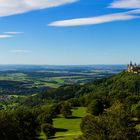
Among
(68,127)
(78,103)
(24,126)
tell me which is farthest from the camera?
(78,103)

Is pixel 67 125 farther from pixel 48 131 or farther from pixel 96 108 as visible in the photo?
pixel 48 131

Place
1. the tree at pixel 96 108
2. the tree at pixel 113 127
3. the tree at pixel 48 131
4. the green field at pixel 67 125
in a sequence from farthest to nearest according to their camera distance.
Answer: the tree at pixel 96 108 → the green field at pixel 67 125 → the tree at pixel 48 131 → the tree at pixel 113 127

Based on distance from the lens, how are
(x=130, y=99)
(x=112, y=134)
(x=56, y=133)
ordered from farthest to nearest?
(x=130, y=99) → (x=56, y=133) → (x=112, y=134)

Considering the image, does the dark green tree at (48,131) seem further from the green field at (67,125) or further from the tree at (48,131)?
the green field at (67,125)

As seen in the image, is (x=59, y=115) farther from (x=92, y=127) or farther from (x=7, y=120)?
(x=92, y=127)

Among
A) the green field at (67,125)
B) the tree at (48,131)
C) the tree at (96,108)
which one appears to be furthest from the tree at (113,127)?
the tree at (96,108)

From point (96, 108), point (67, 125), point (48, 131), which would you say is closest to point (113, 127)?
point (48, 131)

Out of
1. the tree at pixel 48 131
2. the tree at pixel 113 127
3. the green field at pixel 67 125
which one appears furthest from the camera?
the green field at pixel 67 125

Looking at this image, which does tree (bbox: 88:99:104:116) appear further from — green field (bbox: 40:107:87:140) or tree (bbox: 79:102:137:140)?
tree (bbox: 79:102:137:140)

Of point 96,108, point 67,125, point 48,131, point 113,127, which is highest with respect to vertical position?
point 113,127

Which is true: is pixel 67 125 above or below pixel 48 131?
below

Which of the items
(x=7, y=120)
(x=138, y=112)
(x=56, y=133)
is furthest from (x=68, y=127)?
(x=7, y=120)
